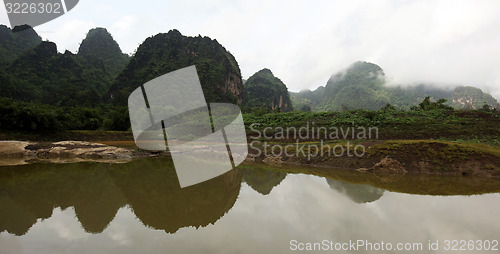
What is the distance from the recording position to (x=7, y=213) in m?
7.02

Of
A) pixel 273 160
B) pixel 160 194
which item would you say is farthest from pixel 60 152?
pixel 273 160

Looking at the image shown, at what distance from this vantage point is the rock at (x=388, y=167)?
17.9 metres

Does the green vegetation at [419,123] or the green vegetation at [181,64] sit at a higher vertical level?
the green vegetation at [181,64]

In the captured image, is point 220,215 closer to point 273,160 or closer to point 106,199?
point 106,199

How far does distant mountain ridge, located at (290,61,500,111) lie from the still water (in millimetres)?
102404

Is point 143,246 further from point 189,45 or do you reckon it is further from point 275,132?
point 189,45

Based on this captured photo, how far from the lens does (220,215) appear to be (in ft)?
24.8

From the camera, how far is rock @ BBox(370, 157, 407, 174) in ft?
58.6

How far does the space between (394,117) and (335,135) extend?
9.97m

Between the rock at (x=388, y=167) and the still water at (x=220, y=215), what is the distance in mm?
4834

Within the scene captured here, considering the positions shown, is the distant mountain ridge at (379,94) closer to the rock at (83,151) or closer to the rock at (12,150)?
the rock at (83,151)

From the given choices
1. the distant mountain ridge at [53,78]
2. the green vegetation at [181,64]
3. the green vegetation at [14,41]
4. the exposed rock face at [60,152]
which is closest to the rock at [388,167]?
the exposed rock face at [60,152]

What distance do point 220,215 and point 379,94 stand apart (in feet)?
481

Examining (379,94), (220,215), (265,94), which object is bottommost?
(220,215)
